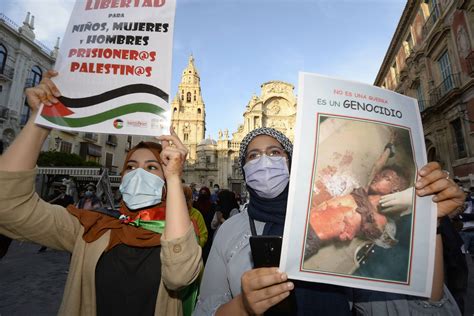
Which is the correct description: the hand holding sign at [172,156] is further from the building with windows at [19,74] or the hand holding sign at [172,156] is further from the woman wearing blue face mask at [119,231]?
the building with windows at [19,74]

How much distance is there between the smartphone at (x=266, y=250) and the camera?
1.06 m

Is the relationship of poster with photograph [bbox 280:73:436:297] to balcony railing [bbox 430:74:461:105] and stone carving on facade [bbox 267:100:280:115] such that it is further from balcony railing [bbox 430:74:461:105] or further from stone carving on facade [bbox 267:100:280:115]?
stone carving on facade [bbox 267:100:280:115]

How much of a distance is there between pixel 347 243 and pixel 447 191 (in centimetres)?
56

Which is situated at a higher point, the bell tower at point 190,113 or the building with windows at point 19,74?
the bell tower at point 190,113

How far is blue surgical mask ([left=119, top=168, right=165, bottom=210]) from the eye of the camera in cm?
191

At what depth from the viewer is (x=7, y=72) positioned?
1764cm

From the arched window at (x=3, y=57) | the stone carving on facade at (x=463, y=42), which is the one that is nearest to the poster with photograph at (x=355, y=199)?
the stone carving on facade at (x=463, y=42)

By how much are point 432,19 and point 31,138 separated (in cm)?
2131

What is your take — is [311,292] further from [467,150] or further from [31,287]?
[467,150]

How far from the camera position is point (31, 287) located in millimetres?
5254

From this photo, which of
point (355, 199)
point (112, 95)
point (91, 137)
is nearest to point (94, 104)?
point (112, 95)

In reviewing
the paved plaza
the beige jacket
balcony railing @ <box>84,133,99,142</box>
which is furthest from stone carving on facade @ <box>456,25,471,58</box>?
balcony railing @ <box>84,133,99,142</box>

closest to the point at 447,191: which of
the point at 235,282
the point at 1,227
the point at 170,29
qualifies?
the point at 235,282

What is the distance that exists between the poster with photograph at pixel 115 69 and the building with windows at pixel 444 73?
15.1 metres
